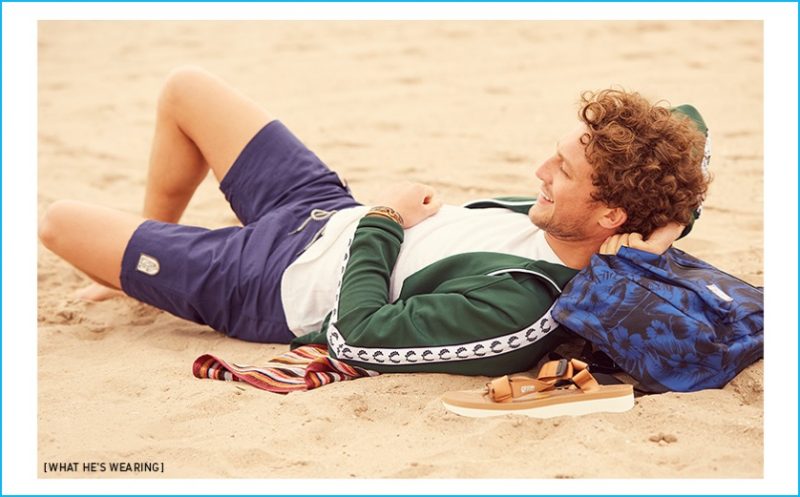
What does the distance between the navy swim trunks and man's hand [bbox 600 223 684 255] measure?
102 centimetres

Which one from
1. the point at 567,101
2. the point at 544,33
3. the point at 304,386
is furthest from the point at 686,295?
the point at 544,33

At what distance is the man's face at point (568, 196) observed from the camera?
2.86 metres

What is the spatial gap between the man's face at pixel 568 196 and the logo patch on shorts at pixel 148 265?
1.31m

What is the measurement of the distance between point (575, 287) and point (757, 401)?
0.57m

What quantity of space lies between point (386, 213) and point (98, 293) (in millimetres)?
1448

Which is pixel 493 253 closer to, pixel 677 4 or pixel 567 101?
pixel 677 4

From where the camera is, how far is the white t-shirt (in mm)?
3104

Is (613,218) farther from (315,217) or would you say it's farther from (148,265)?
(148,265)

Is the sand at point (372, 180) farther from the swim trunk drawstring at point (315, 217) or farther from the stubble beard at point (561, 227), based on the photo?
the stubble beard at point (561, 227)

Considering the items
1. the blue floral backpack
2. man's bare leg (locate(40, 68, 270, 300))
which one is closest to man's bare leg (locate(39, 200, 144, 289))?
man's bare leg (locate(40, 68, 270, 300))

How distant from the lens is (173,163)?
380cm

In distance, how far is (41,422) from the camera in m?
2.81

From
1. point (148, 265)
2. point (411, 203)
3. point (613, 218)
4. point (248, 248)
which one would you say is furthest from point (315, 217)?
point (613, 218)

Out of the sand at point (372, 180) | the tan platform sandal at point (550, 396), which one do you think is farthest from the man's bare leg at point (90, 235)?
the tan platform sandal at point (550, 396)
